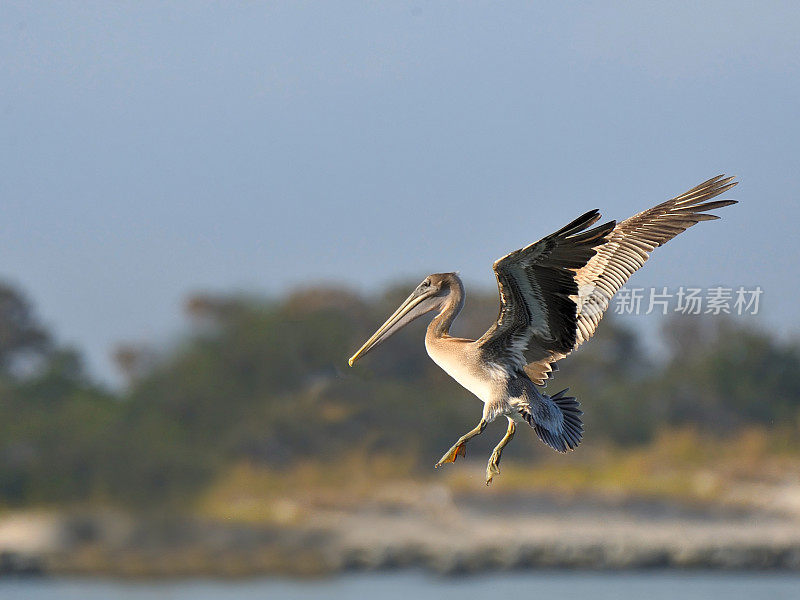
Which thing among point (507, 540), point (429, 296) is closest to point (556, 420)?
point (429, 296)

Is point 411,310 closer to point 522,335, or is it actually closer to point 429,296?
point 429,296

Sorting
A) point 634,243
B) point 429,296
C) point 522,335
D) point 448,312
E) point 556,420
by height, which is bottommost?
point 556,420

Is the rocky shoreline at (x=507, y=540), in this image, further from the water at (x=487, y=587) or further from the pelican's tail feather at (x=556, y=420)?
the pelican's tail feather at (x=556, y=420)

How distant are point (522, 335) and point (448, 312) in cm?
39

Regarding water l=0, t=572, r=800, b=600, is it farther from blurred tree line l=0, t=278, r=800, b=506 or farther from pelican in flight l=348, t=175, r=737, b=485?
pelican in flight l=348, t=175, r=737, b=485

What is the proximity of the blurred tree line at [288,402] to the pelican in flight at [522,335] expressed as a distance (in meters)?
6.21

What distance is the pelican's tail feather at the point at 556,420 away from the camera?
5.38 metres

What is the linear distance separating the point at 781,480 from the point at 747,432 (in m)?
0.86

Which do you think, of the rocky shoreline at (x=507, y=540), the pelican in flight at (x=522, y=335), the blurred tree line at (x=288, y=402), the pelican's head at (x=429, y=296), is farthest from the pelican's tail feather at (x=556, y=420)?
the rocky shoreline at (x=507, y=540)

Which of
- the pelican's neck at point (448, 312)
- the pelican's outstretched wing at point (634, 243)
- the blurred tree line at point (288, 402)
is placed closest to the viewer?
the pelican's neck at point (448, 312)

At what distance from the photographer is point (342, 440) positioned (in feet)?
55.0

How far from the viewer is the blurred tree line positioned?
1454 cm

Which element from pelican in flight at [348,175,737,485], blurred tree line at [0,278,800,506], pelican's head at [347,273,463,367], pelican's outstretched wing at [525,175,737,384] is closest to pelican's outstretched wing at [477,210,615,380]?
pelican in flight at [348,175,737,485]

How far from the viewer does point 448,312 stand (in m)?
5.55
